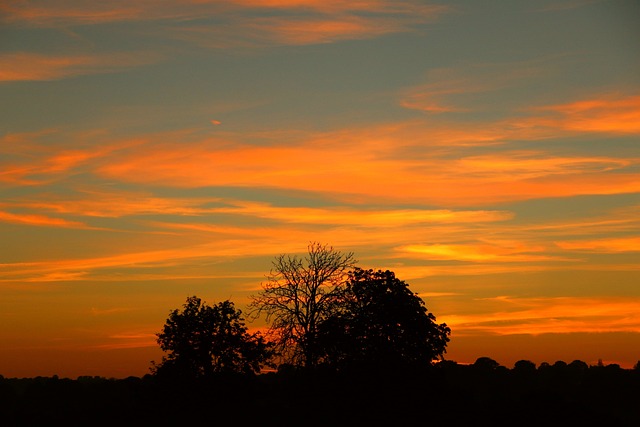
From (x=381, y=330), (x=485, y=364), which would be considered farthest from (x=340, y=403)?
(x=485, y=364)

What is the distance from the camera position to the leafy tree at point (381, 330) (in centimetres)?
8100

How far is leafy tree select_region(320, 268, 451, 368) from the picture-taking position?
81.0 metres

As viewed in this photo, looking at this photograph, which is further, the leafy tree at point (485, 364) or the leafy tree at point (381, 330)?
the leafy tree at point (485, 364)

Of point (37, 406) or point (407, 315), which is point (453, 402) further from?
point (37, 406)

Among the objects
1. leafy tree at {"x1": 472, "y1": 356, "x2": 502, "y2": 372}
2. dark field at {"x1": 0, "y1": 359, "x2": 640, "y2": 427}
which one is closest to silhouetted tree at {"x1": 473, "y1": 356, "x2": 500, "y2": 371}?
leafy tree at {"x1": 472, "y1": 356, "x2": 502, "y2": 372}

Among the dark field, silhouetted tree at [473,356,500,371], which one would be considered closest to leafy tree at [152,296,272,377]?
the dark field

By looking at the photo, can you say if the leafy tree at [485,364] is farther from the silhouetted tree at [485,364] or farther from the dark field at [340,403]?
the dark field at [340,403]

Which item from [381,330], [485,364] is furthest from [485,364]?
[381,330]

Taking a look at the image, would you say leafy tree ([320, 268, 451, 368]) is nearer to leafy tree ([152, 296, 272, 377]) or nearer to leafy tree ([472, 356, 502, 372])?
leafy tree ([152, 296, 272, 377])

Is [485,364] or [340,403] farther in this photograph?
[485,364]

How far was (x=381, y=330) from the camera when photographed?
82.8 m

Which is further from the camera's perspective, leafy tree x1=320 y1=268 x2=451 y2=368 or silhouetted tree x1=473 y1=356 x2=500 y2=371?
silhouetted tree x1=473 y1=356 x2=500 y2=371

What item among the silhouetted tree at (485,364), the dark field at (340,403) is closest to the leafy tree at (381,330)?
the dark field at (340,403)

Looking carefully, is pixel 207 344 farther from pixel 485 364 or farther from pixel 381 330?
pixel 485 364
